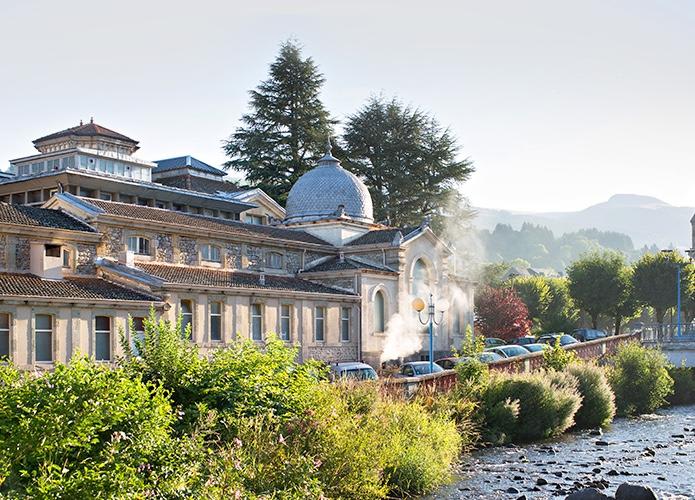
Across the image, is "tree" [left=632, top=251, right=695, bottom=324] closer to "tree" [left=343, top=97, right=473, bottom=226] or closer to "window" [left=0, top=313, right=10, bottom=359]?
"tree" [left=343, top=97, right=473, bottom=226]

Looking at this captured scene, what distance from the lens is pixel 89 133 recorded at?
66.2m

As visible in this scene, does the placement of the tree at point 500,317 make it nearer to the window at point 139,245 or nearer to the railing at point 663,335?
the railing at point 663,335

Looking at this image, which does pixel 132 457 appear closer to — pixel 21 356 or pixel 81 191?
pixel 21 356

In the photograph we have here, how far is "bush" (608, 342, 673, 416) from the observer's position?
47062 millimetres

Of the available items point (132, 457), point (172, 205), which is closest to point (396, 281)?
point (172, 205)

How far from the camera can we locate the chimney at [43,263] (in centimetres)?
3972

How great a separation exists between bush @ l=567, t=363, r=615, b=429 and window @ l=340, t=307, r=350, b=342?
45.3 feet

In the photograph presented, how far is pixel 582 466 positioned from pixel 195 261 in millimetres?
23711

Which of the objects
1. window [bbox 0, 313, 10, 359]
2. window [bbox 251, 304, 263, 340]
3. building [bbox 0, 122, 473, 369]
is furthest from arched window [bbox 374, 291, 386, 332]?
window [bbox 0, 313, 10, 359]

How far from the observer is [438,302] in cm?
5903

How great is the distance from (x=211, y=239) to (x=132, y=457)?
33.8 m

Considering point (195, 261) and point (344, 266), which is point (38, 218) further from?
point (344, 266)

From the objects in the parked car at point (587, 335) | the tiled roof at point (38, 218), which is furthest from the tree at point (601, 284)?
the tiled roof at point (38, 218)

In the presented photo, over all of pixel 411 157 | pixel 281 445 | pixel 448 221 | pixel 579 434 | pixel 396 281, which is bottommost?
pixel 579 434
